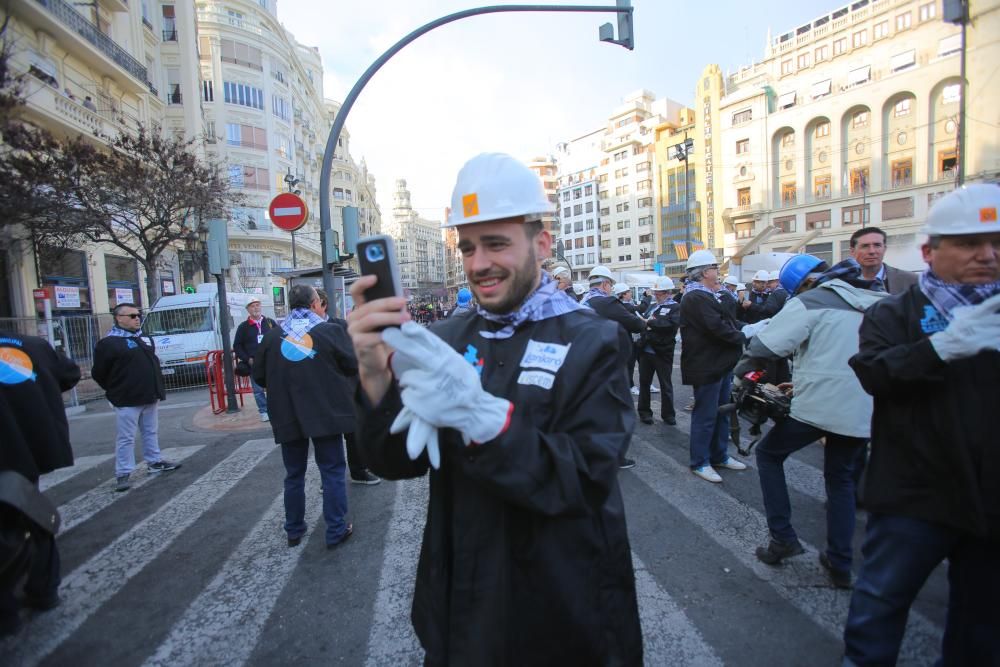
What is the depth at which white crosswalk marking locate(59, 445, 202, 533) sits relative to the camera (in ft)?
15.5

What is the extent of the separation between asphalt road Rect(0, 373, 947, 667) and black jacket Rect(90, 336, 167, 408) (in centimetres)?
104

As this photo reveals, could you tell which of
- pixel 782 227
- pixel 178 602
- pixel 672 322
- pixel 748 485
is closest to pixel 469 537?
pixel 178 602

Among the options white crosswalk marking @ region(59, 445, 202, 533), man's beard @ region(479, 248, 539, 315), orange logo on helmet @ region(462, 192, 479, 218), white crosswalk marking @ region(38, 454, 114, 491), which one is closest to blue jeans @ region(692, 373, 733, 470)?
man's beard @ region(479, 248, 539, 315)

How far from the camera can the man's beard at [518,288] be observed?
1.43 m

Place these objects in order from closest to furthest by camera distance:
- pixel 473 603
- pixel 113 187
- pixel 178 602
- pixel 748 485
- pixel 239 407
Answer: pixel 473 603 < pixel 178 602 < pixel 748 485 < pixel 239 407 < pixel 113 187

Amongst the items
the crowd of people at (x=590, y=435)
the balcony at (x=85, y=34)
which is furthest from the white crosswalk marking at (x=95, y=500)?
the balcony at (x=85, y=34)

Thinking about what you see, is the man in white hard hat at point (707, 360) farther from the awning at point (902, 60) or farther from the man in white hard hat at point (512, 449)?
the awning at point (902, 60)

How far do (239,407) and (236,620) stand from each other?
764 centimetres

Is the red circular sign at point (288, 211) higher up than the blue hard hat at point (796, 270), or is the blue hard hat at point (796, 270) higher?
the red circular sign at point (288, 211)

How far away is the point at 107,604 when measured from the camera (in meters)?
3.24

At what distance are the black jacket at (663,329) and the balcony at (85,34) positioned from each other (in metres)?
21.1

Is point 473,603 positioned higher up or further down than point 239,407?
higher up

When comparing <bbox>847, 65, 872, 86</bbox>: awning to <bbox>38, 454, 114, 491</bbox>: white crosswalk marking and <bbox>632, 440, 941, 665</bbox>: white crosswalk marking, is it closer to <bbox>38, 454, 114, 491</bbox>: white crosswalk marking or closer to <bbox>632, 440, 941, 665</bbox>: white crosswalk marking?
<bbox>632, 440, 941, 665</bbox>: white crosswalk marking

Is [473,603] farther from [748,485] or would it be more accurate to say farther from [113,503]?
[113,503]
